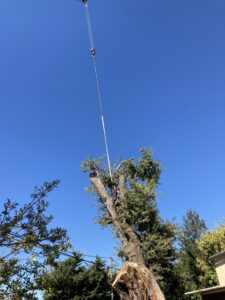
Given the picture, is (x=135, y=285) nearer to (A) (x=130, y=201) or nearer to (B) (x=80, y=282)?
(A) (x=130, y=201)

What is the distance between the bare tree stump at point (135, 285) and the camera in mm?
7121

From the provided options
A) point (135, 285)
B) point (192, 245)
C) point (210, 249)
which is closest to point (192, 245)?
point (192, 245)

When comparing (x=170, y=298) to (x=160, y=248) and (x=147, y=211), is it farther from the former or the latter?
(x=147, y=211)

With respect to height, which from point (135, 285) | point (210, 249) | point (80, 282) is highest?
point (210, 249)

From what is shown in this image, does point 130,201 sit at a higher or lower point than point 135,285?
higher

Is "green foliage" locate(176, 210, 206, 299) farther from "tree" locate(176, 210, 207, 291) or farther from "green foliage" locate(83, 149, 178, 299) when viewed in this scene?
"green foliage" locate(83, 149, 178, 299)

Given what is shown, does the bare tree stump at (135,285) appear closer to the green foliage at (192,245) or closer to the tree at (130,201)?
Answer: the tree at (130,201)

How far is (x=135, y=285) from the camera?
23.7ft

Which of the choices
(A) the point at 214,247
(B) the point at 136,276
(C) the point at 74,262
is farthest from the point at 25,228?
(A) the point at 214,247

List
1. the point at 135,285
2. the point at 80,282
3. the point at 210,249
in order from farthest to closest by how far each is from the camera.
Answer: the point at 210,249 < the point at 80,282 < the point at 135,285

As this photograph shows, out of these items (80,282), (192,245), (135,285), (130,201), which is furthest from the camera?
(192,245)

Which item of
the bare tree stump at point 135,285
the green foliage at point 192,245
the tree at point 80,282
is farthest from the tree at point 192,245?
the bare tree stump at point 135,285

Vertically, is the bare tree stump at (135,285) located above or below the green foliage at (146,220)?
below

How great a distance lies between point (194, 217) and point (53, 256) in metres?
48.8
